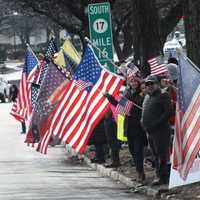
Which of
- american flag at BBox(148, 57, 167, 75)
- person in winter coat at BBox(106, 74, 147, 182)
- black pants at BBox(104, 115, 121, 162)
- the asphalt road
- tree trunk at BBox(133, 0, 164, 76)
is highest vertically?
tree trunk at BBox(133, 0, 164, 76)

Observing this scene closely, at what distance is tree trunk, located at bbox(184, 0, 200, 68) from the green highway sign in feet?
13.9

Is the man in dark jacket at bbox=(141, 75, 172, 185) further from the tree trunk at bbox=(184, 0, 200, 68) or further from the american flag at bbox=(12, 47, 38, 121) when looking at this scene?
the american flag at bbox=(12, 47, 38, 121)

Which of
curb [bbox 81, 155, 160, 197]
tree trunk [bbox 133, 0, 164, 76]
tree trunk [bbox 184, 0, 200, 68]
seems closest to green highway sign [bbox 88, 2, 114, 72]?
tree trunk [bbox 133, 0, 164, 76]

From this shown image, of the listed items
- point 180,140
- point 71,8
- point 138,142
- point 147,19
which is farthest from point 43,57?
point 71,8

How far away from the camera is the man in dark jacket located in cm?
1395

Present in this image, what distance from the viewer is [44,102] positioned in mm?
16500

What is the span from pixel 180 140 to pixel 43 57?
7824 millimetres

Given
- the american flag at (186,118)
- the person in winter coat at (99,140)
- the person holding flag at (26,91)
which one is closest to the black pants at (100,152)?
the person in winter coat at (99,140)

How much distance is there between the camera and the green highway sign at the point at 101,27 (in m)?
18.8

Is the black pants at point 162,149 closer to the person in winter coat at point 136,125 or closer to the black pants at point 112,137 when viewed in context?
the person in winter coat at point 136,125

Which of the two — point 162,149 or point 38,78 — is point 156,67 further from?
point 162,149

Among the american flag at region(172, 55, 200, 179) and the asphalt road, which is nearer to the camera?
the american flag at region(172, 55, 200, 179)

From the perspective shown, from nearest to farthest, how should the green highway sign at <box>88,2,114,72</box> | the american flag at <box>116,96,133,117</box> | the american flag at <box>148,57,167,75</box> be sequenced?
the american flag at <box>116,96,133,117</box>
the american flag at <box>148,57,167,75</box>
the green highway sign at <box>88,2,114,72</box>

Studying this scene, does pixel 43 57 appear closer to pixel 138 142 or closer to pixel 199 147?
pixel 138 142
